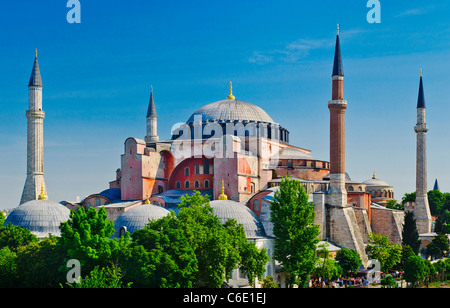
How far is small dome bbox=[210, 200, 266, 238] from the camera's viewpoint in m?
24.9

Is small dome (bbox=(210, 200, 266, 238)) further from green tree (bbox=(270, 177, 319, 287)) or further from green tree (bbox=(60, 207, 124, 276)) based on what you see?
green tree (bbox=(60, 207, 124, 276))

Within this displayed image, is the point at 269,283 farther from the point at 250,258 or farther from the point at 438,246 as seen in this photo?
the point at 438,246

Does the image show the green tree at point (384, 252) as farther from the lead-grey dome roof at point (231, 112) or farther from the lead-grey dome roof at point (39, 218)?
the lead-grey dome roof at point (39, 218)

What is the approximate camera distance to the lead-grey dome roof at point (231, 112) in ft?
117

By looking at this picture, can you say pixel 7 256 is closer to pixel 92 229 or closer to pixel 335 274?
pixel 92 229

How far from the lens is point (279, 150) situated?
35719 millimetres

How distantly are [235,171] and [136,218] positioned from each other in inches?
295

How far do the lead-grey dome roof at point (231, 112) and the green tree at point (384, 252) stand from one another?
10.3 meters

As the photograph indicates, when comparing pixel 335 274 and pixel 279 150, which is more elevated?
pixel 279 150

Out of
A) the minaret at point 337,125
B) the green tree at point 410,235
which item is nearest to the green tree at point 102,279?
the minaret at point 337,125

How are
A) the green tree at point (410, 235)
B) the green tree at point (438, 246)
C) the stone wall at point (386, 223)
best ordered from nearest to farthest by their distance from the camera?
the green tree at point (410, 235) < the stone wall at point (386, 223) < the green tree at point (438, 246)

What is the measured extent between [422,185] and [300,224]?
19260 mm

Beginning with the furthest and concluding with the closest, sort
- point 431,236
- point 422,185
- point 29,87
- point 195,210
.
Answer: point 422,185
point 431,236
point 29,87
point 195,210
